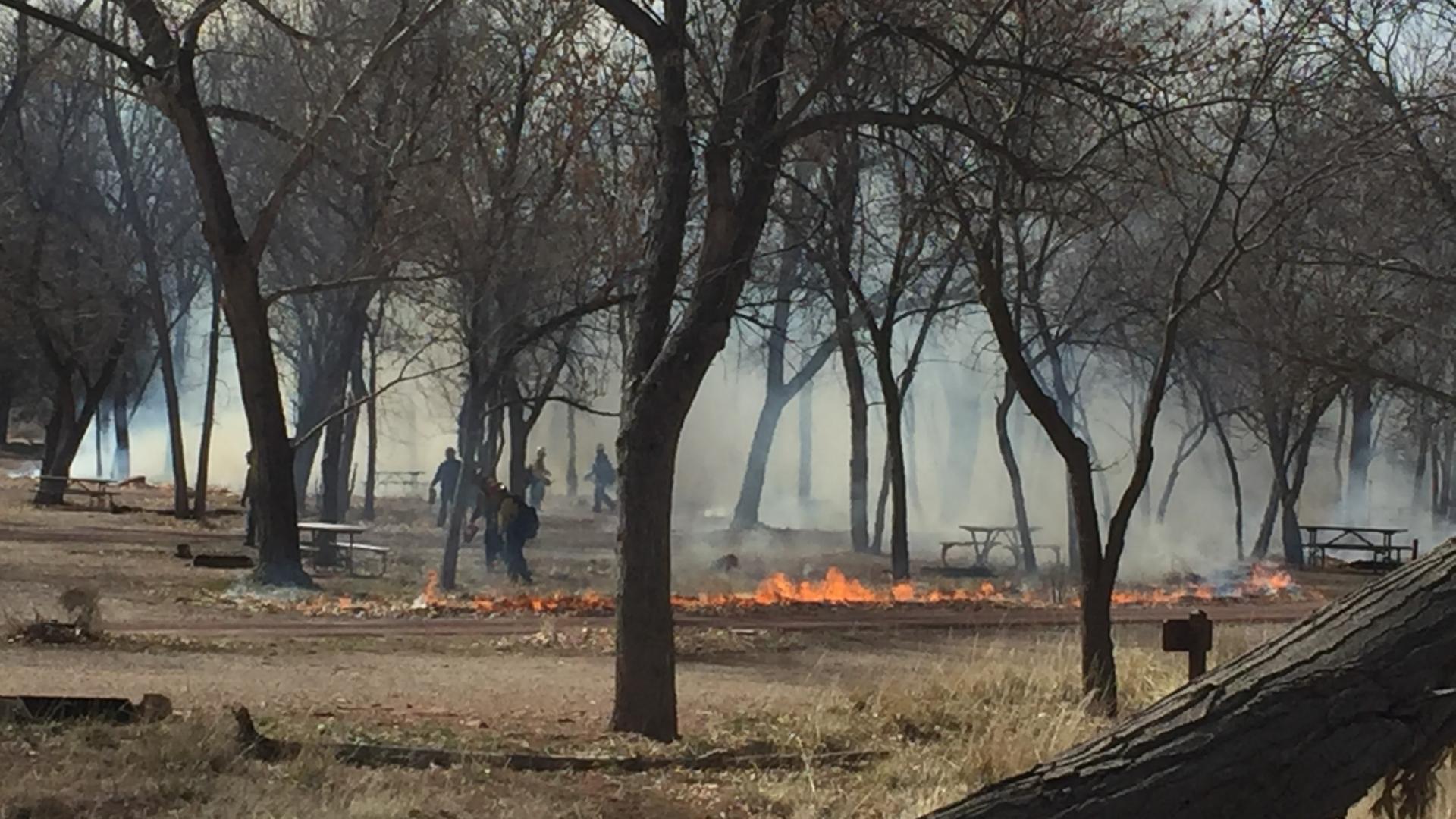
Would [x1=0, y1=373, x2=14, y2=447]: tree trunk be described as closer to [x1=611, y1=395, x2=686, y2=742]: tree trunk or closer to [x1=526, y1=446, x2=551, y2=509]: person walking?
[x1=526, y1=446, x2=551, y2=509]: person walking

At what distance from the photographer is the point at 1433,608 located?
4.25 m

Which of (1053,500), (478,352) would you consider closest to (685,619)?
(478,352)

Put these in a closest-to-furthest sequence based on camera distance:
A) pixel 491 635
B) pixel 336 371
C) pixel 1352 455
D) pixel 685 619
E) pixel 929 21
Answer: pixel 929 21
pixel 491 635
pixel 685 619
pixel 336 371
pixel 1352 455

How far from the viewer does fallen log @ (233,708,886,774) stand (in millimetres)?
9555

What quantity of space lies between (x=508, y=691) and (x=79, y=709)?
4321 mm

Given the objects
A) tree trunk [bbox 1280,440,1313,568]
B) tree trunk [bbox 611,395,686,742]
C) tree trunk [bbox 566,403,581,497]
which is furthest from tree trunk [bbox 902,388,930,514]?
tree trunk [bbox 611,395,686,742]

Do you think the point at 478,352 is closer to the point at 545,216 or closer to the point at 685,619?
the point at 545,216

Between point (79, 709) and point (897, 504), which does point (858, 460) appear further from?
point (79, 709)

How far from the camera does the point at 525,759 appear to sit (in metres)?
9.95

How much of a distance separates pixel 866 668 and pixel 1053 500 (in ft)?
143

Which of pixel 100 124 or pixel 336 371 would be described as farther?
pixel 100 124

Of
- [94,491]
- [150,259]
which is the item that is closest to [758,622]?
[150,259]

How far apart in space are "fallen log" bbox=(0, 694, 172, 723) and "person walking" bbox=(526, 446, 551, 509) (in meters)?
26.9

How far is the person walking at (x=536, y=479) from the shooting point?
134ft
